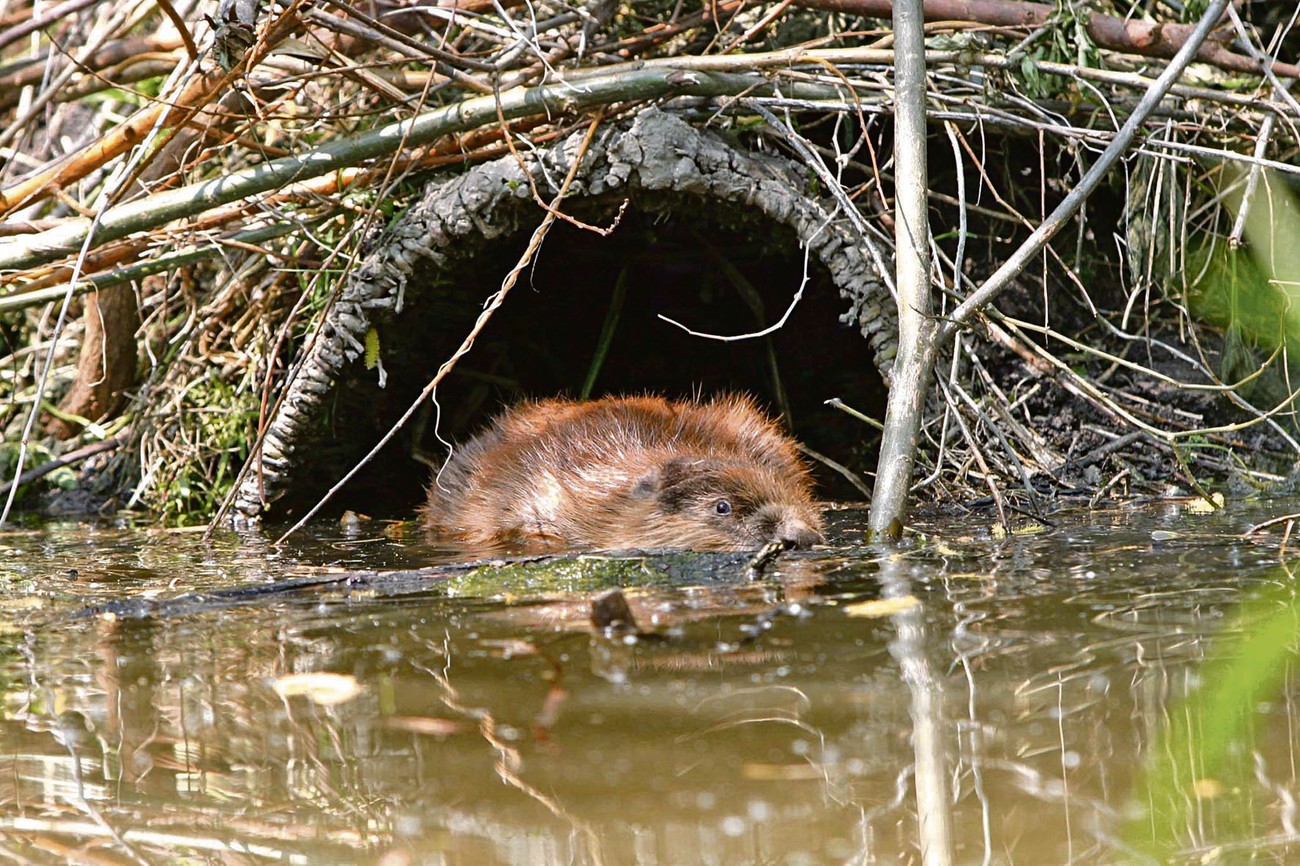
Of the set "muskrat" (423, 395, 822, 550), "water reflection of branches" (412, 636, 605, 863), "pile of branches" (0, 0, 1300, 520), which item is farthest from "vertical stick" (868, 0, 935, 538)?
"water reflection of branches" (412, 636, 605, 863)

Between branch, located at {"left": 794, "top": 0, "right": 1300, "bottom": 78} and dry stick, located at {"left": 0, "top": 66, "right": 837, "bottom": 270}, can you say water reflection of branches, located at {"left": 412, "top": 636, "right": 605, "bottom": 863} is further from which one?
branch, located at {"left": 794, "top": 0, "right": 1300, "bottom": 78}

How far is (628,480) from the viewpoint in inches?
182

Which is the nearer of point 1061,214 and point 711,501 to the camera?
point 1061,214

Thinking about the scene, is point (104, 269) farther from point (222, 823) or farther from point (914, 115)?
point (222, 823)

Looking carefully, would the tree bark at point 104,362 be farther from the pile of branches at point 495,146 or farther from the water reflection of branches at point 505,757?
the water reflection of branches at point 505,757

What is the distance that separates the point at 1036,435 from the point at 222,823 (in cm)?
418

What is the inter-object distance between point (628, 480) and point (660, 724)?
2796 millimetres

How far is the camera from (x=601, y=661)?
2.22 m

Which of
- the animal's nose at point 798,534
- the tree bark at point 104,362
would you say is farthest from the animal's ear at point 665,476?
the tree bark at point 104,362

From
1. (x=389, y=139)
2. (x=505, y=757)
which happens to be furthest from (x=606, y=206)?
(x=505, y=757)

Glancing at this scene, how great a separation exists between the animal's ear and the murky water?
1.40 meters

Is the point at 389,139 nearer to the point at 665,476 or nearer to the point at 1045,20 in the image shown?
the point at 665,476

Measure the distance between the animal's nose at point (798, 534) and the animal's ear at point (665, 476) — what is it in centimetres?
54

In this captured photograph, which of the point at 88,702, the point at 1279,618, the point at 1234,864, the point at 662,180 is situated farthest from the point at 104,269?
the point at 1234,864
